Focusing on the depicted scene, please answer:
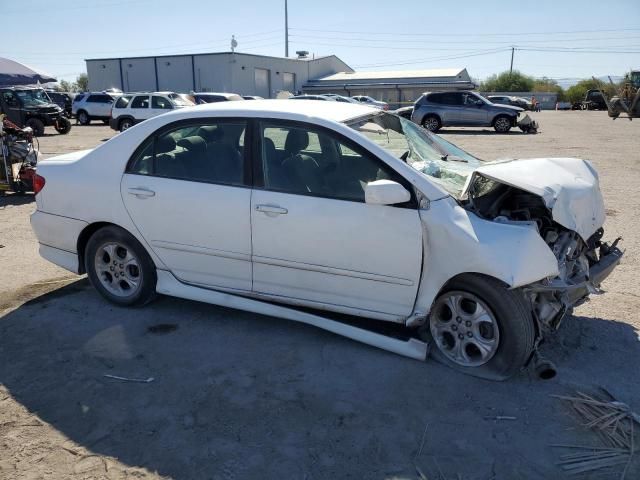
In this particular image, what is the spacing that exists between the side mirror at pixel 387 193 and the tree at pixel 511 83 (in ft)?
256

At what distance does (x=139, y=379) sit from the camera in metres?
3.44

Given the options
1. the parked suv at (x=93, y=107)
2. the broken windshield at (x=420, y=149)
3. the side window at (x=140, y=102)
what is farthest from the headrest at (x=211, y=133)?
the parked suv at (x=93, y=107)

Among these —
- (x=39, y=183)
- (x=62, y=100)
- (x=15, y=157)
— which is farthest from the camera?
(x=62, y=100)

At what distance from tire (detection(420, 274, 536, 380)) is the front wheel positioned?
21679mm

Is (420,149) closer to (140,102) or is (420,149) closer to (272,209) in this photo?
(272,209)

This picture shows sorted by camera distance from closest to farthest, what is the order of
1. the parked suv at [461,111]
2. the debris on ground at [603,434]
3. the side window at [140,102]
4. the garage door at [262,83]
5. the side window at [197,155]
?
the debris on ground at [603,434]
the side window at [197,155]
the side window at [140,102]
the parked suv at [461,111]
the garage door at [262,83]

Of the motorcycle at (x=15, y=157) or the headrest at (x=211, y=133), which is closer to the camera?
the headrest at (x=211, y=133)

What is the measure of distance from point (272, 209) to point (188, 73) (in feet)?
158

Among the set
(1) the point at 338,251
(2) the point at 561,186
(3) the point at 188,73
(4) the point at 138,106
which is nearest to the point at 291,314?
(1) the point at 338,251

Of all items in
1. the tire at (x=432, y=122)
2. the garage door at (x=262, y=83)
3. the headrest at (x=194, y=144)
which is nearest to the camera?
the headrest at (x=194, y=144)

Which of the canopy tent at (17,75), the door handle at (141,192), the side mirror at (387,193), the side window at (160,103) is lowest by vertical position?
the door handle at (141,192)

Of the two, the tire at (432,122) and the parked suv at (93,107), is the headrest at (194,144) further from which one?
the parked suv at (93,107)

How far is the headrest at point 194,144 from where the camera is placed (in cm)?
403

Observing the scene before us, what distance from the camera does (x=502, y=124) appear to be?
23297 mm
